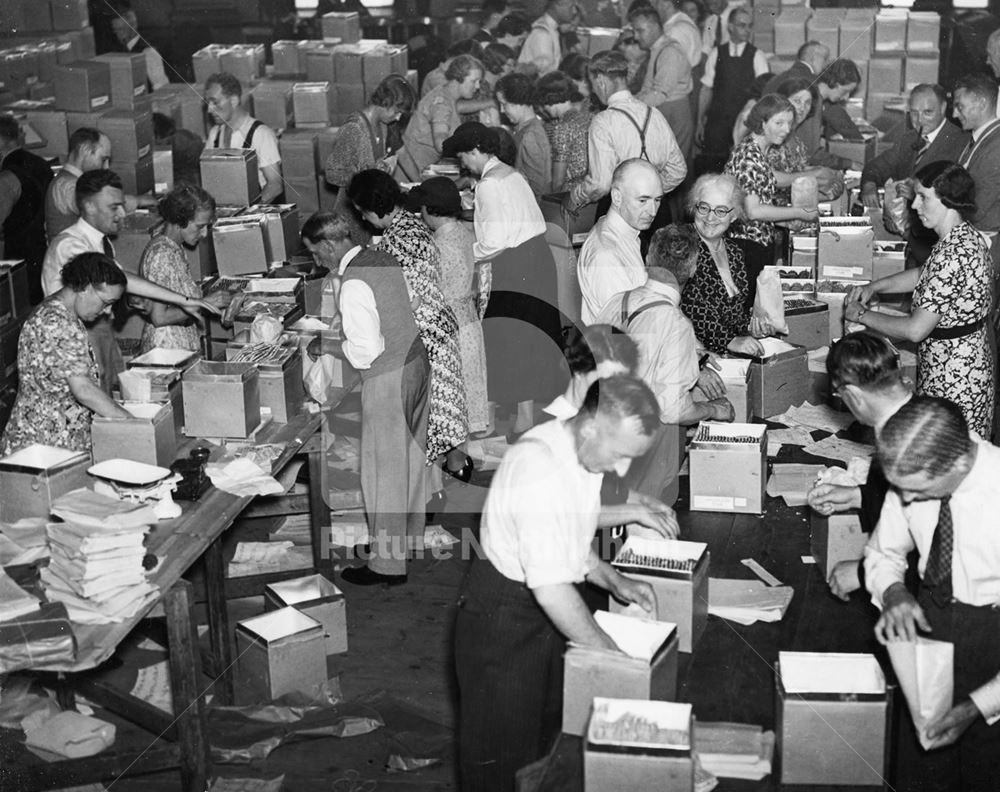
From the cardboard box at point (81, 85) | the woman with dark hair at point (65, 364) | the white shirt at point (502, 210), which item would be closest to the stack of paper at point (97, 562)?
the woman with dark hair at point (65, 364)

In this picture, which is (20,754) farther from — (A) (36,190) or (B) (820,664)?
(A) (36,190)

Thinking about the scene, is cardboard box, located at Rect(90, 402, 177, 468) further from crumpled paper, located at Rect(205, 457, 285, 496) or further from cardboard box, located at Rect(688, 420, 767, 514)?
cardboard box, located at Rect(688, 420, 767, 514)

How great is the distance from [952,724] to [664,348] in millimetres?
1663

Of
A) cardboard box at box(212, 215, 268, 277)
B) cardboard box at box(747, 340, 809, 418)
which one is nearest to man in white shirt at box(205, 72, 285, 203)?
cardboard box at box(212, 215, 268, 277)

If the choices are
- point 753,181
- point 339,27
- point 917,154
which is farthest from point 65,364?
point 339,27

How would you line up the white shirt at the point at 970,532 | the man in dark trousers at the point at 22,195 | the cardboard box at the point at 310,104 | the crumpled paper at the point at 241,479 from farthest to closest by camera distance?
1. the cardboard box at the point at 310,104
2. the man in dark trousers at the point at 22,195
3. the crumpled paper at the point at 241,479
4. the white shirt at the point at 970,532

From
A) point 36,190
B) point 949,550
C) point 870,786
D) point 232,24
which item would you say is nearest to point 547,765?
point 870,786

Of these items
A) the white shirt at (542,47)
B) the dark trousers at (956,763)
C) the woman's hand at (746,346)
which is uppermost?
the white shirt at (542,47)

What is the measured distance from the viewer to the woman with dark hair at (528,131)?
24.7 feet

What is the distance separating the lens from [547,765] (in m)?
2.76

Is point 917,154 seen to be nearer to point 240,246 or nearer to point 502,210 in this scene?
point 502,210

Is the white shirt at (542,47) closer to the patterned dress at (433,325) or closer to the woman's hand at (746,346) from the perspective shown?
the patterned dress at (433,325)

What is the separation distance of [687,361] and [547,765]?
174 cm

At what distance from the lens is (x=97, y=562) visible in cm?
348
